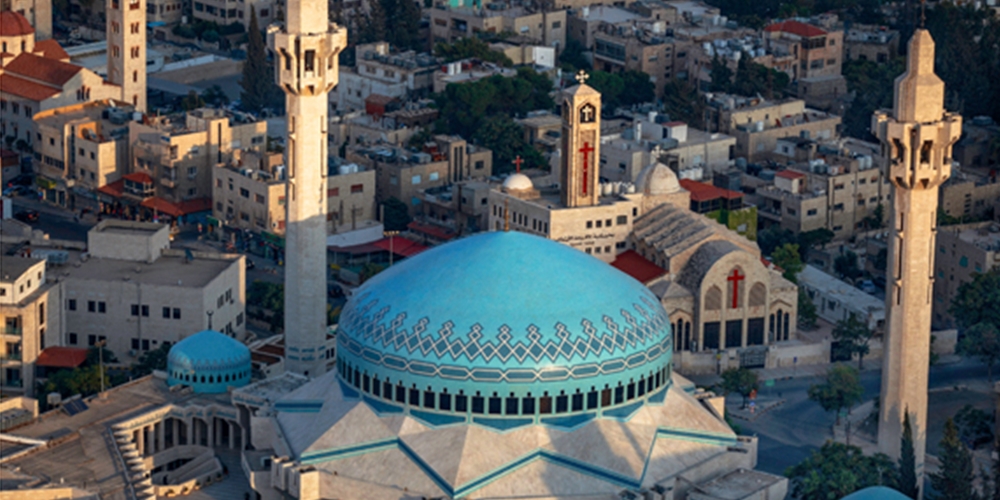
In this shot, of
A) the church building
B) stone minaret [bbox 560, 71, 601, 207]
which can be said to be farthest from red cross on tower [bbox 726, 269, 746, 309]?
stone minaret [bbox 560, 71, 601, 207]

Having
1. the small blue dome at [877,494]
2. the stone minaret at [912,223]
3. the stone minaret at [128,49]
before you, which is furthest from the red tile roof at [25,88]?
the small blue dome at [877,494]

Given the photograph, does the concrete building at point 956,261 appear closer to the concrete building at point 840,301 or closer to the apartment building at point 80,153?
the concrete building at point 840,301

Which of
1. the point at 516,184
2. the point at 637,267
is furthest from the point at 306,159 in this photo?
the point at 516,184

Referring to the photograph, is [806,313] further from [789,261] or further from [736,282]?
[789,261]

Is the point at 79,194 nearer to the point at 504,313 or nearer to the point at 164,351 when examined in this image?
the point at 164,351

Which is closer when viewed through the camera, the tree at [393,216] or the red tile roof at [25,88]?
the tree at [393,216]
